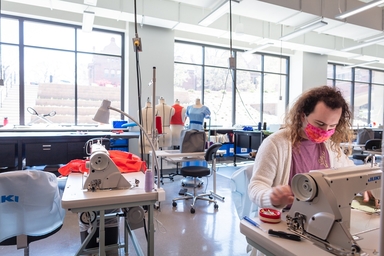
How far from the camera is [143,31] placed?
556cm

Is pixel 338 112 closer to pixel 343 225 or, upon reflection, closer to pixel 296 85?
pixel 343 225

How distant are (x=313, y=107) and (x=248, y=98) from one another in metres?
6.36

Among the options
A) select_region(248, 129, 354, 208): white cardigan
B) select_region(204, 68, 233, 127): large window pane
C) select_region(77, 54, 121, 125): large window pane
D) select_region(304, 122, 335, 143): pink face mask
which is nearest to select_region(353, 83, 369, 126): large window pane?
select_region(204, 68, 233, 127): large window pane

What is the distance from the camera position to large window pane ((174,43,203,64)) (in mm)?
6554

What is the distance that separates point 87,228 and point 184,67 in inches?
208

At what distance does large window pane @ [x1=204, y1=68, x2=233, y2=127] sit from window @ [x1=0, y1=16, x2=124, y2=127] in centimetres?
235

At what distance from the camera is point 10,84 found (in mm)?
5156

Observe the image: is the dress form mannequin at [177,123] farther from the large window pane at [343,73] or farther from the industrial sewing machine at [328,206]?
the large window pane at [343,73]

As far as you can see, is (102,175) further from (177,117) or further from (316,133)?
(177,117)

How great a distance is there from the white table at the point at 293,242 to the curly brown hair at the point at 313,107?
0.46 m

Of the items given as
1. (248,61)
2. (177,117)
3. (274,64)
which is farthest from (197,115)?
(274,64)

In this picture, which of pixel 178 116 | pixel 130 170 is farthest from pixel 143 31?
pixel 130 170

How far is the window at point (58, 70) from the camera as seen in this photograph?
516 cm

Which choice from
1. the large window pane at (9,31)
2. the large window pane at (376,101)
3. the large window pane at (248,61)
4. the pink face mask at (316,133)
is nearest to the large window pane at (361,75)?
the large window pane at (376,101)
